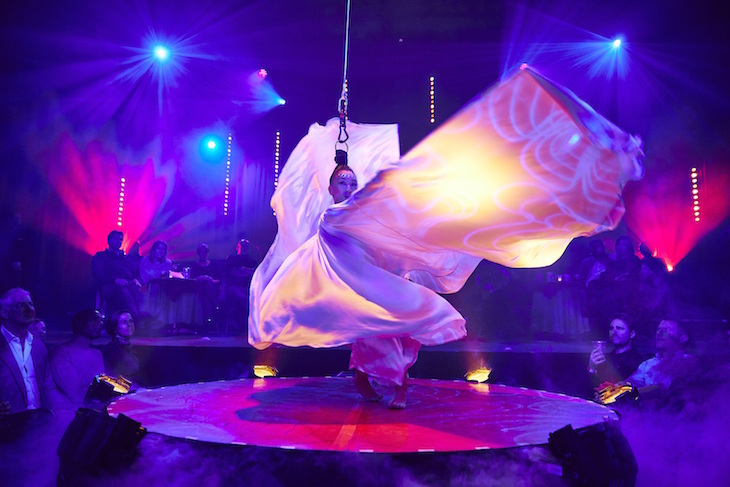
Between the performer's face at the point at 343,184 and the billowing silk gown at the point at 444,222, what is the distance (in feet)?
1.13

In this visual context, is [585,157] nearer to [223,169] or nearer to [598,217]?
[598,217]

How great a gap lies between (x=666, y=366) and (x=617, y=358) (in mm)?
430

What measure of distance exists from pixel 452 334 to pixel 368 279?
21.0 inches

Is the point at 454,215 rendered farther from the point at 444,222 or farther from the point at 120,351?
the point at 120,351

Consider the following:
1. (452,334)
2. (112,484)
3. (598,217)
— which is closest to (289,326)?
(452,334)

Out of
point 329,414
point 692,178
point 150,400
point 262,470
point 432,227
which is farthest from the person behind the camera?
point 692,178

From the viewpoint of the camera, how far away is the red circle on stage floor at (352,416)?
2053mm

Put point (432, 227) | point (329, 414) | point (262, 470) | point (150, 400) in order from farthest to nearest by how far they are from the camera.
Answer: point (150, 400) → point (329, 414) → point (432, 227) → point (262, 470)

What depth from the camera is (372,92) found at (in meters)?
9.84

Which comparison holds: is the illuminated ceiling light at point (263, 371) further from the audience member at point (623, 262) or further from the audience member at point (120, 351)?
the audience member at point (623, 262)

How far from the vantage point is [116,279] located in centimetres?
617

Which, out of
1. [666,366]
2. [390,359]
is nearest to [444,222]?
[390,359]

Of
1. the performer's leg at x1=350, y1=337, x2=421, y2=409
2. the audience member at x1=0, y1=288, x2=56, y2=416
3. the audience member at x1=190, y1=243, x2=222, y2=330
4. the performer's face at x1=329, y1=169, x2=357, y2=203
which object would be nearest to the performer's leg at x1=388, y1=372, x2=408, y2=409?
the performer's leg at x1=350, y1=337, x2=421, y2=409

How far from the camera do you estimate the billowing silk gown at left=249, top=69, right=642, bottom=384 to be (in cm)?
205
